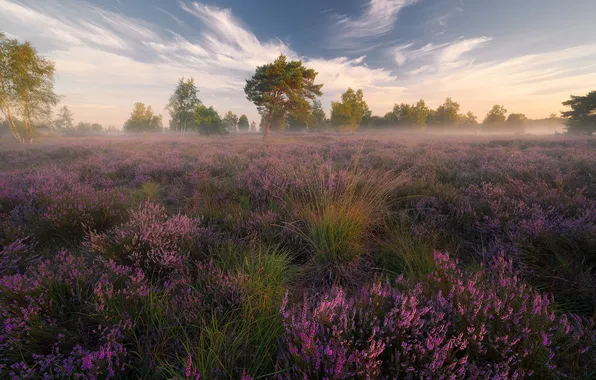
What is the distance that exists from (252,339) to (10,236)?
3.19 m

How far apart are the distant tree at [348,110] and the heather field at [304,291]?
54.7 m

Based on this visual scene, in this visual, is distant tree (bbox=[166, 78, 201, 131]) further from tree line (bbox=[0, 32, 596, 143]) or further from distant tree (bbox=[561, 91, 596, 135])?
distant tree (bbox=[561, 91, 596, 135])

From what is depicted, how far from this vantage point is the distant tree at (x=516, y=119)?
72.1 m

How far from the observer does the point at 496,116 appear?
69438 millimetres

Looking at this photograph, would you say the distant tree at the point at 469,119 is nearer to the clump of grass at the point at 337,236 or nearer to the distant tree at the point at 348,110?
the distant tree at the point at 348,110

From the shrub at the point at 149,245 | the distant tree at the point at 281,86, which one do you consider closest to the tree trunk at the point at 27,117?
the distant tree at the point at 281,86

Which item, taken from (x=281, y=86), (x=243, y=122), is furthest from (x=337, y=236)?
(x=243, y=122)

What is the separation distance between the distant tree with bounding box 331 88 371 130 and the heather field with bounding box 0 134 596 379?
54.7 m

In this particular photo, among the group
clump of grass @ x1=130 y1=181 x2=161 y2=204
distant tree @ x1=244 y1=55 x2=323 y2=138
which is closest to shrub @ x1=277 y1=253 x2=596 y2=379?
clump of grass @ x1=130 y1=181 x2=161 y2=204

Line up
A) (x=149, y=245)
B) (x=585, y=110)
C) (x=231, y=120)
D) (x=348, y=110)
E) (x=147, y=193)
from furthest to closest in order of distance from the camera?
(x=231, y=120) → (x=348, y=110) → (x=585, y=110) → (x=147, y=193) → (x=149, y=245)

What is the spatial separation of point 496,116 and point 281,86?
248 feet

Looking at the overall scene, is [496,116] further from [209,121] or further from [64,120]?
[64,120]

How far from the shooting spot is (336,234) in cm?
267

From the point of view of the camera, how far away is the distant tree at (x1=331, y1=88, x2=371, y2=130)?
55094 millimetres
